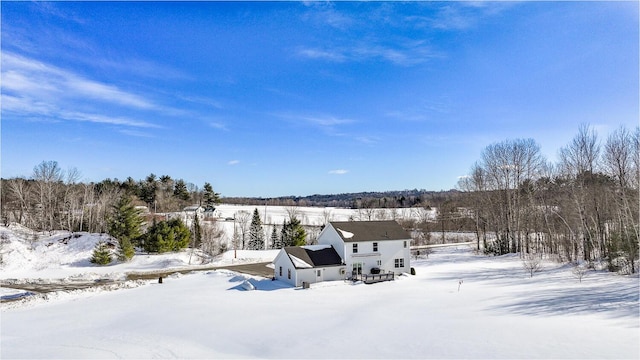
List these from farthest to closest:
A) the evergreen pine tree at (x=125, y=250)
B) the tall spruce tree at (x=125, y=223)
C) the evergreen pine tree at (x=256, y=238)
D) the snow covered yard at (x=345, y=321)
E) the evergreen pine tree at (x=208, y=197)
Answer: the evergreen pine tree at (x=208, y=197)
the evergreen pine tree at (x=256, y=238)
the tall spruce tree at (x=125, y=223)
the evergreen pine tree at (x=125, y=250)
the snow covered yard at (x=345, y=321)

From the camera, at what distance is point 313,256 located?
3108 cm

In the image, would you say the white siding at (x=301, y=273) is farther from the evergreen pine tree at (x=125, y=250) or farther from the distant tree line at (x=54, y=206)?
the distant tree line at (x=54, y=206)

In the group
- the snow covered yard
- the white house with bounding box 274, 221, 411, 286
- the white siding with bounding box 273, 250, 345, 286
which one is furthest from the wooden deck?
the white siding with bounding box 273, 250, 345, 286

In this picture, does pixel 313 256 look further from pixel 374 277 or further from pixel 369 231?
pixel 369 231

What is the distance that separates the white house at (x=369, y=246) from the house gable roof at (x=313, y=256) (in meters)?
0.75

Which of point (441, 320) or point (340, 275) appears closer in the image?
point (441, 320)

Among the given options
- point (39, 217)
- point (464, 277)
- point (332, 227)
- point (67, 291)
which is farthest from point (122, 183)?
point (464, 277)

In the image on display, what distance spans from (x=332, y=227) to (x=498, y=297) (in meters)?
15.9

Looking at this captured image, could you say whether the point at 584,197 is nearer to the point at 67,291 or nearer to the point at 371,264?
the point at 371,264

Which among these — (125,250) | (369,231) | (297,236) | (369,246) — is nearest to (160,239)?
(125,250)

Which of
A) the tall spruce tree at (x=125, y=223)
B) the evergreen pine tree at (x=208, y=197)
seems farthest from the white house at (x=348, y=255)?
the evergreen pine tree at (x=208, y=197)

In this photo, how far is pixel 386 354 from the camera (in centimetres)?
1272

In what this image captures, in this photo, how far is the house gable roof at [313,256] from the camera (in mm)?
29656

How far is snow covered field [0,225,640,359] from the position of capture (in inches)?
Answer: 522
